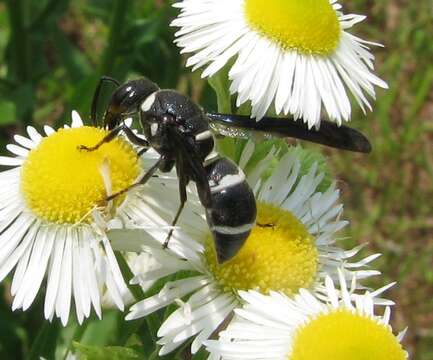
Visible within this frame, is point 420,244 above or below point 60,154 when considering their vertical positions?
below

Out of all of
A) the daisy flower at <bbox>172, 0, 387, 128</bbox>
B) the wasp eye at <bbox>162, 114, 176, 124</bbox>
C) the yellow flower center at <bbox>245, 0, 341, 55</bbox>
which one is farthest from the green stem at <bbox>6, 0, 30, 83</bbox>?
the wasp eye at <bbox>162, 114, 176, 124</bbox>

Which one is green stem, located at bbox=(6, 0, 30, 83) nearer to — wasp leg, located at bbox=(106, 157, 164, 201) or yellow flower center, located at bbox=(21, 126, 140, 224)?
yellow flower center, located at bbox=(21, 126, 140, 224)

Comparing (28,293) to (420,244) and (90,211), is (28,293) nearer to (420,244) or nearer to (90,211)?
(90,211)

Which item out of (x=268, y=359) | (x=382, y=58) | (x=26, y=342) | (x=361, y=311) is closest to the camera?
(x=268, y=359)

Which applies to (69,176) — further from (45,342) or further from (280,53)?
(45,342)

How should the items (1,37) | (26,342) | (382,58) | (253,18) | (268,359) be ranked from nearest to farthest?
(268,359) < (253,18) < (26,342) < (1,37) < (382,58)

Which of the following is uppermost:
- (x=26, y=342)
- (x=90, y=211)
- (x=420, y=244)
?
(x=90, y=211)

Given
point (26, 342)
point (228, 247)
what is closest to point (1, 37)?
point (26, 342)

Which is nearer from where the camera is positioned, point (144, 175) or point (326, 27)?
point (144, 175)

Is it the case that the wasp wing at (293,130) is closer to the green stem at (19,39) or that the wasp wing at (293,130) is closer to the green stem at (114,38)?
the green stem at (114,38)
